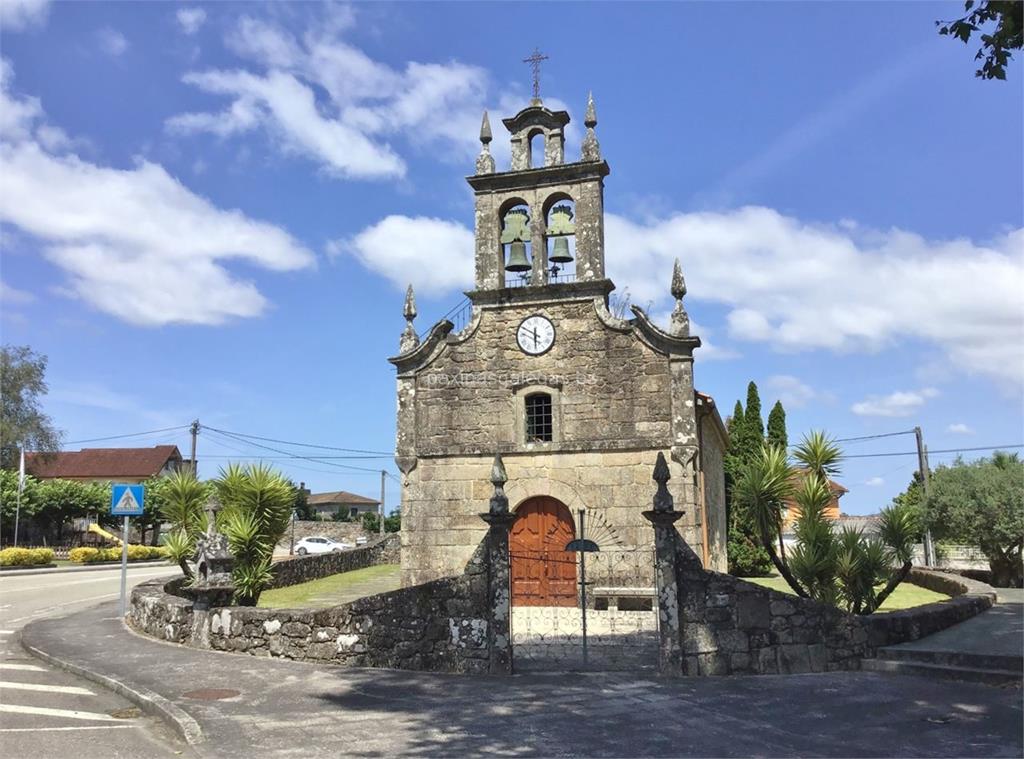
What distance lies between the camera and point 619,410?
685 inches

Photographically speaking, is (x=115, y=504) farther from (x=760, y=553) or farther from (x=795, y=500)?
(x=760, y=553)

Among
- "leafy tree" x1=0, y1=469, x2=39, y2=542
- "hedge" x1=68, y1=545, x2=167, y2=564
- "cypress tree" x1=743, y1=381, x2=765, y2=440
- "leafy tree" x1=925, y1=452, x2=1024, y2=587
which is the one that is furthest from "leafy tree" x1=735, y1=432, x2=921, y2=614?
"leafy tree" x1=0, y1=469, x2=39, y2=542

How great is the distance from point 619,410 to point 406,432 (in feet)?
16.5

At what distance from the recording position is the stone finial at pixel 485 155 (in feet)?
62.2

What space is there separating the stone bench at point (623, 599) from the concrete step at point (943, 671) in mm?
6582

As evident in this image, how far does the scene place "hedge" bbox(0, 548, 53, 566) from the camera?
103 ft

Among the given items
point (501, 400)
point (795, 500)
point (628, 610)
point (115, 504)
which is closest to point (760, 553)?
point (628, 610)

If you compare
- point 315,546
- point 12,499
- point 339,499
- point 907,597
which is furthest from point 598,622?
point 339,499

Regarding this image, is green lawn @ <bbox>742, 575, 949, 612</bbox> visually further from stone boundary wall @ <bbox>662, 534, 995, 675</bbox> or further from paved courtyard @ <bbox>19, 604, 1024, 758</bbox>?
paved courtyard @ <bbox>19, 604, 1024, 758</bbox>

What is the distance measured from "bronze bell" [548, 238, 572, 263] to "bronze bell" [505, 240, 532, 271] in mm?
668

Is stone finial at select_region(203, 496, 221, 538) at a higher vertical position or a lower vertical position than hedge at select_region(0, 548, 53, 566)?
higher

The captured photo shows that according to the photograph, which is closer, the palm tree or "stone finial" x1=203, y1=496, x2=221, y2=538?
the palm tree

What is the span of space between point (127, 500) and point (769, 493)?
38.4ft

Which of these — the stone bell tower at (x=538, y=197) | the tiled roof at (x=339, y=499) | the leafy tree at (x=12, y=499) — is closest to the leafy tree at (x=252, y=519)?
the stone bell tower at (x=538, y=197)
